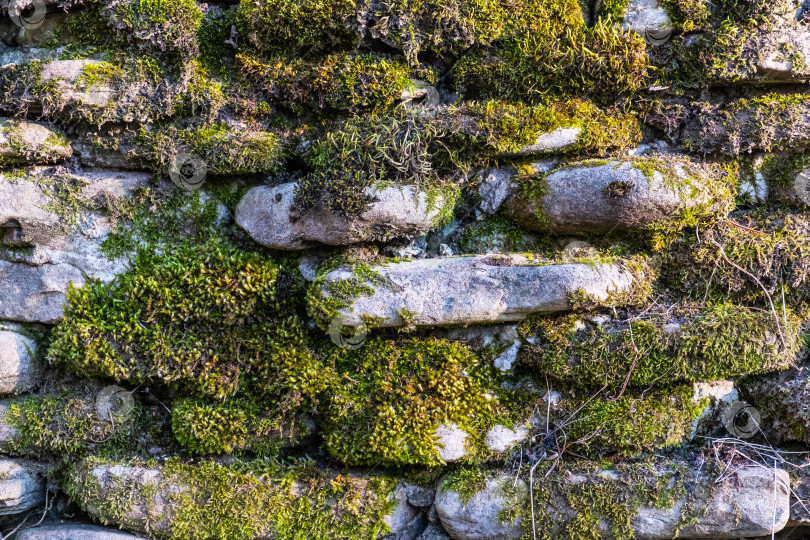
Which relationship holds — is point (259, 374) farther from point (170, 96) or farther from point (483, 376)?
point (170, 96)

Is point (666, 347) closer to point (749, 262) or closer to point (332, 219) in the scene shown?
point (749, 262)

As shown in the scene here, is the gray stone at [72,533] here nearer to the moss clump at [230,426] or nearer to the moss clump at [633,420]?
the moss clump at [230,426]

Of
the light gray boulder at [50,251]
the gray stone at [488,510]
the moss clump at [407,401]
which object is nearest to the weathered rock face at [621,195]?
the moss clump at [407,401]

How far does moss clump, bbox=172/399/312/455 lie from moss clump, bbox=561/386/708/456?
1799mm

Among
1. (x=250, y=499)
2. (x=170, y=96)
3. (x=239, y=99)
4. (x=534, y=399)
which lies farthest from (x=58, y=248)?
(x=534, y=399)

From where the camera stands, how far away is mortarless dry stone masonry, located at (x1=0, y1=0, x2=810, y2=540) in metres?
3.43

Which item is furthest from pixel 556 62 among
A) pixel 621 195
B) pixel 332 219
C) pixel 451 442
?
pixel 451 442

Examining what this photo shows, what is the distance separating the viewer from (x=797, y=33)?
11.6 ft

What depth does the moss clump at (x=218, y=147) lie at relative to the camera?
3566 millimetres

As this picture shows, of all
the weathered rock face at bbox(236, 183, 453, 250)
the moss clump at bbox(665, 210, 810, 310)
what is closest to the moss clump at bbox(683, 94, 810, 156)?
the moss clump at bbox(665, 210, 810, 310)

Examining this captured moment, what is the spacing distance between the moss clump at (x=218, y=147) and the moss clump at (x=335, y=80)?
349 mm

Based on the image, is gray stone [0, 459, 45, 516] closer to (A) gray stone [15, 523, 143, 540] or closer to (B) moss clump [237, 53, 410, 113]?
(A) gray stone [15, 523, 143, 540]

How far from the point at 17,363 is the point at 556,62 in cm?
403

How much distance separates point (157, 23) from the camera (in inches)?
136
